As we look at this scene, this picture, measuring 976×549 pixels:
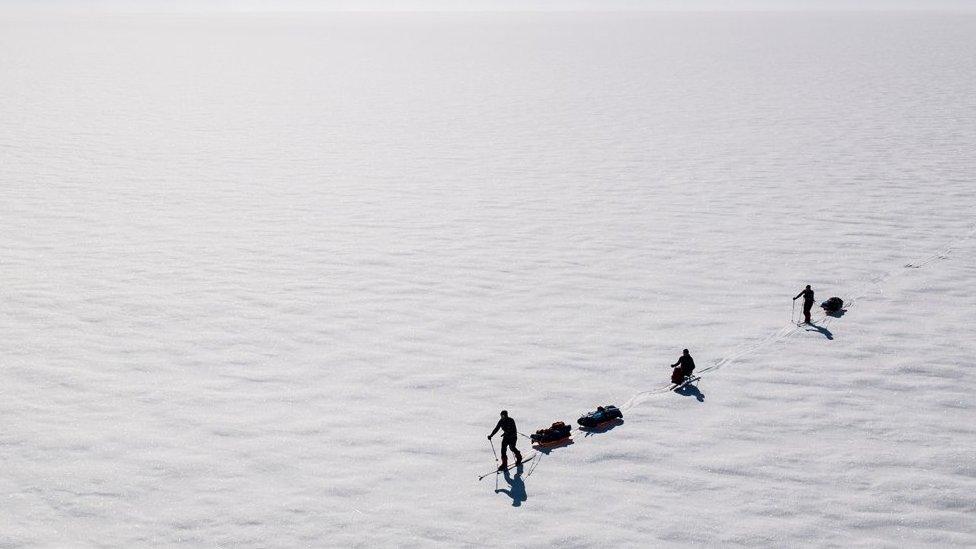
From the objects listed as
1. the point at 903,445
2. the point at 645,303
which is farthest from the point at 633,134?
the point at 903,445

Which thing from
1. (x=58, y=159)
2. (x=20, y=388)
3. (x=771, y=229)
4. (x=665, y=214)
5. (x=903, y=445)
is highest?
(x=58, y=159)

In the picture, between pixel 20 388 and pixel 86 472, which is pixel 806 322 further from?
pixel 20 388

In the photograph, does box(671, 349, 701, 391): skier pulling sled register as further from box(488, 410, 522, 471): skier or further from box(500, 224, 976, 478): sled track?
box(488, 410, 522, 471): skier

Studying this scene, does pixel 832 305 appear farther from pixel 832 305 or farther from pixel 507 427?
pixel 507 427

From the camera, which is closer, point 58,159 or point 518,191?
point 518,191

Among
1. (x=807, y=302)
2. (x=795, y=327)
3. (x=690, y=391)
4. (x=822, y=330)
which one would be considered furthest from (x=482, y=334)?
(x=822, y=330)

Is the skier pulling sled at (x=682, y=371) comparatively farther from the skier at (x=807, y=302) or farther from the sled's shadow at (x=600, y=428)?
the skier at (x=807, y=302)

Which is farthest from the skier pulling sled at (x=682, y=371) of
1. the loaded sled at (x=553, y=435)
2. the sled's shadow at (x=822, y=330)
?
the sled's shadow at (x=822, y=330)
